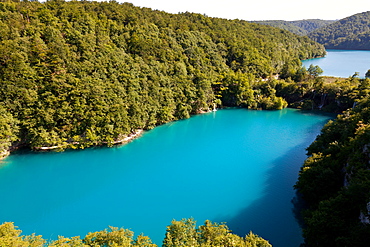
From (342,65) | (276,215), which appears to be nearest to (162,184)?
(276,215)

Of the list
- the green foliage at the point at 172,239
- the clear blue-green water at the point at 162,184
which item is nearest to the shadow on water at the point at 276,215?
the clear blue-green water at the point at 162,184

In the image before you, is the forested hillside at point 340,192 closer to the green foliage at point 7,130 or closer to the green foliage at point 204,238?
the green foliage at point 204,238

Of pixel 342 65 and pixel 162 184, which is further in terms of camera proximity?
pixel 342 65

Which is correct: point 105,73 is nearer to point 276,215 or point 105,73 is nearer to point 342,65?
point 276,215

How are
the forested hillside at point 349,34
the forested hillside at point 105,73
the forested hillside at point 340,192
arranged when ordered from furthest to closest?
the forested hillside at point 349,34 → the forested hillside at point 105,73 → the forested hillside at point 340,192

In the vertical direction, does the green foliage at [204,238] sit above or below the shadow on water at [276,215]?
above

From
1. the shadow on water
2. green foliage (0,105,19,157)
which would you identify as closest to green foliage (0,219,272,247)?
the shadow on water
